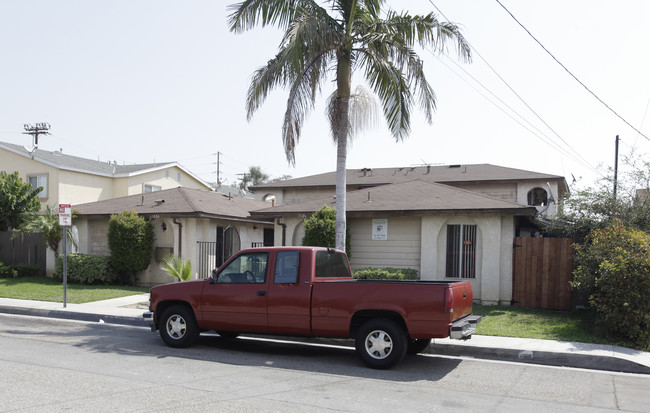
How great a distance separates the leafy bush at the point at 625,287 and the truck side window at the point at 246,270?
6.25 m

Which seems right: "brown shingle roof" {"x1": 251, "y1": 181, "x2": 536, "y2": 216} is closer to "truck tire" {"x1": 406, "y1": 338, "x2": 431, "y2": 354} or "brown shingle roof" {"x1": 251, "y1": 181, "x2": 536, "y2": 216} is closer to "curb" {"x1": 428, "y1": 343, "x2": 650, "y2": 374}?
"curb" {"x1": 428, "y1": 343, "x2": 650, "y2": 374}

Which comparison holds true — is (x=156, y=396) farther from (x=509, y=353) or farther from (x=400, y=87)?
(x=400, y=87)

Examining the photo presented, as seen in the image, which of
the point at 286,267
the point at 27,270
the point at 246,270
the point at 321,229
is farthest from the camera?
the point at 27,270

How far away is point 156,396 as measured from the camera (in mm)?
6355

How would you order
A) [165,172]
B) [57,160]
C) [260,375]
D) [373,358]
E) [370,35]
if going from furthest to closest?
[165,172], [57,160], [370,35], [373,358], [260,375]

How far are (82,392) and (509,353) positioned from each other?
6688mm

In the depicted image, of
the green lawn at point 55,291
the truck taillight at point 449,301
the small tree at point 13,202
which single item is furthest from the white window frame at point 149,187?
the truck taillight at point 449,301

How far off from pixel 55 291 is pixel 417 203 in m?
11.7

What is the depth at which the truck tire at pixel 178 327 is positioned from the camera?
9.47 metres

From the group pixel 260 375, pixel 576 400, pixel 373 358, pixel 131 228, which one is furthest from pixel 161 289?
pixel 131 228

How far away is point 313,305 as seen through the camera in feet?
28.2

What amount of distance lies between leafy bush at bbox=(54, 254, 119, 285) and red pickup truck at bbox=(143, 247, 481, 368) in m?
10.6

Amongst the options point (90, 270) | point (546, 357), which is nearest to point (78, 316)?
point (90, 270)

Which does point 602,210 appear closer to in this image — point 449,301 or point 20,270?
point 449,301
